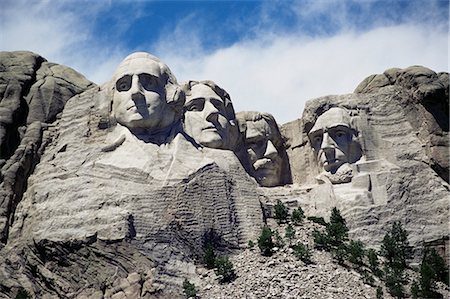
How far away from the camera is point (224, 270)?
25.5 meters

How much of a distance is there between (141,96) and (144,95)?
0.14 meters

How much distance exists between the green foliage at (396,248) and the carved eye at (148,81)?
685 centimetres

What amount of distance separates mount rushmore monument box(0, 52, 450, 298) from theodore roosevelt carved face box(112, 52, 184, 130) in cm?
4

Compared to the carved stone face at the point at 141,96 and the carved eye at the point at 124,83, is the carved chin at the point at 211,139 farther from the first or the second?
the carved eye at the point at 124,83

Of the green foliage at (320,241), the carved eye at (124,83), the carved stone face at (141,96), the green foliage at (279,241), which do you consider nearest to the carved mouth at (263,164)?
the carved stone face at (141,96)

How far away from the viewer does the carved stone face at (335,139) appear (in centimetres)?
3069

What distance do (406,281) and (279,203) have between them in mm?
4434

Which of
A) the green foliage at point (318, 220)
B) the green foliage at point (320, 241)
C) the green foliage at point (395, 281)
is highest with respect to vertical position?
the green foliage at point (318, 220)

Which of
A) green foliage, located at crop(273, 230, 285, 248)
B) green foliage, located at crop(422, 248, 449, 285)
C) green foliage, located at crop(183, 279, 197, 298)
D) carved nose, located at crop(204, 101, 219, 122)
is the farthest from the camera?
carved nose, located at crop(204, 101, 219, 122)

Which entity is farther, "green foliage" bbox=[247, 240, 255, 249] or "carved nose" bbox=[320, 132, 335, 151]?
"carved nose" bbox=[320, 132, 335, 151]

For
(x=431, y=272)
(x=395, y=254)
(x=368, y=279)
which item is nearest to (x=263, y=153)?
(x=395, y=254)

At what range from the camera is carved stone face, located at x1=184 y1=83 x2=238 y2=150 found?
2992 centimetres

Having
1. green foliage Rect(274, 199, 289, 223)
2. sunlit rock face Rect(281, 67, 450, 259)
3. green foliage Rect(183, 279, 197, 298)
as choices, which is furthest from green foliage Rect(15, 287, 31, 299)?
sunlit rock face Rect(281, 67, 450, 259)

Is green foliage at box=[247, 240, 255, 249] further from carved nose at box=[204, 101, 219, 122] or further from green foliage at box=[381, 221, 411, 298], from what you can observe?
carved nose at box=[204, 101, 219, 122]
